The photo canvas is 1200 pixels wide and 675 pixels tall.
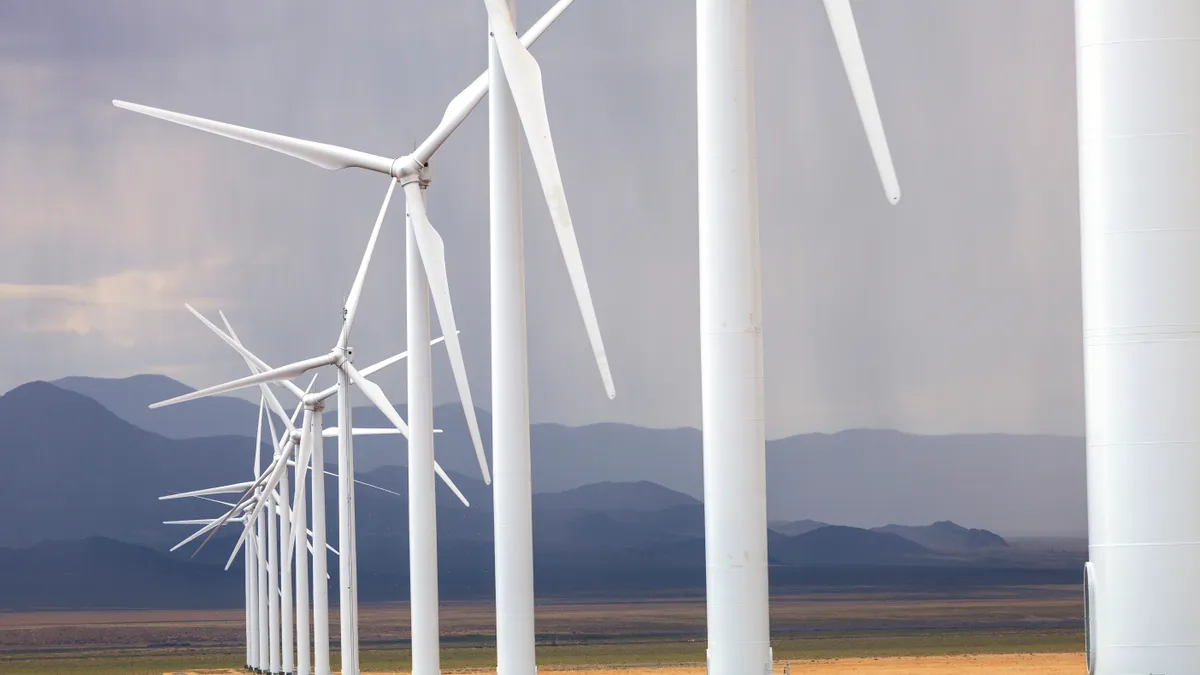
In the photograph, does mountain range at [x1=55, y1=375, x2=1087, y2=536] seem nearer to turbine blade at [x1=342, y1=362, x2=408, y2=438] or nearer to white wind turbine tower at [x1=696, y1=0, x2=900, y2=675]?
turbine blade at [x1=342, y1=362, x2=408, y2=438]

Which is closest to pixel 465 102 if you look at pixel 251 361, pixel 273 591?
pixel 251 361

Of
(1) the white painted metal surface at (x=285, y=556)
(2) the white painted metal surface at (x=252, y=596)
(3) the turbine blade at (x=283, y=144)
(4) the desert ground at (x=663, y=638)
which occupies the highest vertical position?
(3) the turbine blade at (x=283, y=144)

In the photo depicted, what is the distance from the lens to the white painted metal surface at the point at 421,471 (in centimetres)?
3984

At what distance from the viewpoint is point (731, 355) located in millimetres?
20078

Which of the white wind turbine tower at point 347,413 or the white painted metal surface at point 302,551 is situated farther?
the white painted metal surface at point 302,551

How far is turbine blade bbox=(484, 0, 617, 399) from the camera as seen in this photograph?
24922mm

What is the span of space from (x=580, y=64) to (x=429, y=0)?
1761 centimetres

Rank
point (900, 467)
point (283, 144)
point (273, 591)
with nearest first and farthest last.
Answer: point (283, 144) → point (273, 591) → point (900, 467)

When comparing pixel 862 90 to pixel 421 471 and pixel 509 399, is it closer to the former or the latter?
pixel 509 399

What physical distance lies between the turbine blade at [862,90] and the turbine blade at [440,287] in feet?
47.2

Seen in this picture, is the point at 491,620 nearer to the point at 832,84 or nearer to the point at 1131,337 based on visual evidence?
the point at 832,84

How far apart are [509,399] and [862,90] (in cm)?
1390

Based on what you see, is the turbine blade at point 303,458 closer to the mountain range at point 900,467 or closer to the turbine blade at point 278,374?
the turbine blade at point 278,374

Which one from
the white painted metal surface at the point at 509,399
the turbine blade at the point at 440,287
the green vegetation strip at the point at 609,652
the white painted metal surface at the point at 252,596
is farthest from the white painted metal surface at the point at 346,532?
the green vegetation strip at the point at 609,652
